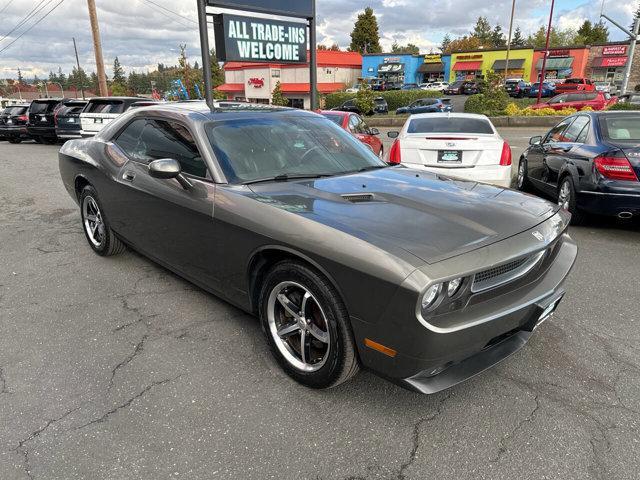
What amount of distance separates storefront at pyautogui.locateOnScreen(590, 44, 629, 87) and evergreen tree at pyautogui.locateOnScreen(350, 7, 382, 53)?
4106 centimetres

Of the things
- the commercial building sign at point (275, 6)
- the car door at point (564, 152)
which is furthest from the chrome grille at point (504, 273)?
the commercial building sign at point (275, 6)

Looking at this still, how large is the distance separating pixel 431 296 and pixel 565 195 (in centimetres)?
475

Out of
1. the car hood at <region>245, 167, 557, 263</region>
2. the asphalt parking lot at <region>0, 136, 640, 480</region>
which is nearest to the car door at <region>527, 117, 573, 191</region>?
the asphalt parking lot at <region>0, 136, 640, 480</region>

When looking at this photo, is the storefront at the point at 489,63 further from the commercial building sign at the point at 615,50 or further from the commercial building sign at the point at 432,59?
the commercial building sign at the point at 615,50

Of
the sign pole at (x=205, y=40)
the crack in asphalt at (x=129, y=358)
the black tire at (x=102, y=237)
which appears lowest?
the crack in asphalt at (x=129, y=358)

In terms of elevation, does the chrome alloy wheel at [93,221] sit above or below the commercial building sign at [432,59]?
below

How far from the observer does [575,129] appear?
20.9ft

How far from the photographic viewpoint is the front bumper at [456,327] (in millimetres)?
2076

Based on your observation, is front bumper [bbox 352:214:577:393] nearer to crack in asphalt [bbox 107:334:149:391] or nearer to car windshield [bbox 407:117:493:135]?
crack in asphalt [bbox 107:334:149:391]

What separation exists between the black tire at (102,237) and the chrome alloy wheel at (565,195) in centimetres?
520

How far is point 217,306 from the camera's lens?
12.3 ft

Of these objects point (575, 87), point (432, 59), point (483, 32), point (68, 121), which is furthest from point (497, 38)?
point (68, 121)

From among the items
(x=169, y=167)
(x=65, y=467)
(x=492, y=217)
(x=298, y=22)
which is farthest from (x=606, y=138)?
(x=298, y=22)

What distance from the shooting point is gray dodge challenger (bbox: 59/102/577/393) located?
2.16m
